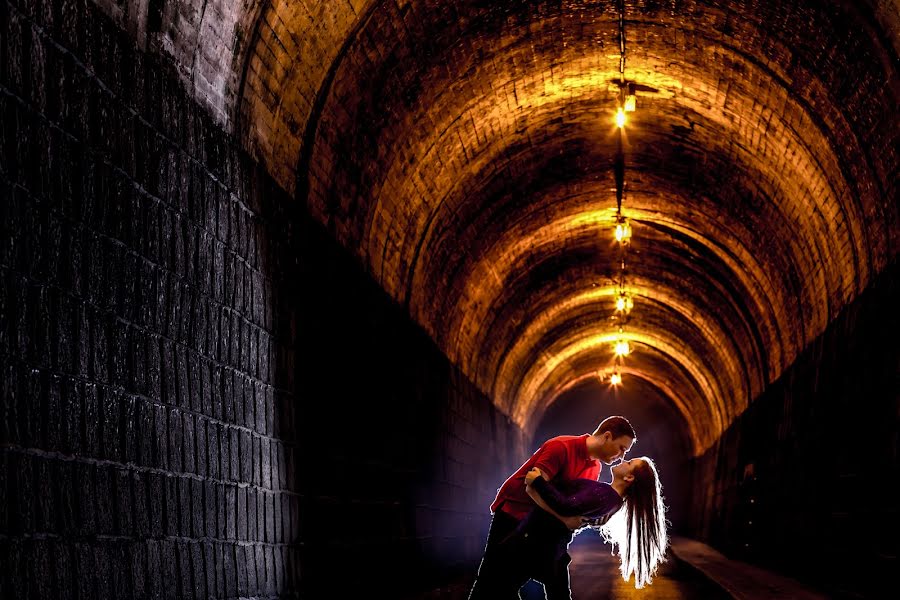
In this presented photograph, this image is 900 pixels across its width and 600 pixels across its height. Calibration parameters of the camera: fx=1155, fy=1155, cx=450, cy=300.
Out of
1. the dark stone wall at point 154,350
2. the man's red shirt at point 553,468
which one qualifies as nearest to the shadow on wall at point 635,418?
the dark stone wall at point 154,350

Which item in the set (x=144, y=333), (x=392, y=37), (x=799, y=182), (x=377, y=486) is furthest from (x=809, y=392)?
(x=144, y=333)

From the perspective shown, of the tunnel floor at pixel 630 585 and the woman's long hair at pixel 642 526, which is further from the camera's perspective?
the tunnel floor at pixel 630 585

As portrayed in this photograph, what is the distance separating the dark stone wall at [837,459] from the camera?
1118cm

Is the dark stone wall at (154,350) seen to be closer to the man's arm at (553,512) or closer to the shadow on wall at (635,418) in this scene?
the man's arm at (553,512)

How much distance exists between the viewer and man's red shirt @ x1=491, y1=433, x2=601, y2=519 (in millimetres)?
5980

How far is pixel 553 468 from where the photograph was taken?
19.6ft

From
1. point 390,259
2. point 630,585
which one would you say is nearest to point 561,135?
point 390,259

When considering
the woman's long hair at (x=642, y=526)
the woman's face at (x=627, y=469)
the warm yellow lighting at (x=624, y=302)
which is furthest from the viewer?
the warm yellow lighting at (x=624, y=302)

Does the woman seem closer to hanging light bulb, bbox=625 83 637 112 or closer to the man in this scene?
the man

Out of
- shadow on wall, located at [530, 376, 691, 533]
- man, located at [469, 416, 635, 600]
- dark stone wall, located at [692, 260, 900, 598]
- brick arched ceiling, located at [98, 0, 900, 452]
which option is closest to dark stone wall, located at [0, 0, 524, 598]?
brick arched ceiling, located at [98, 0, 900, 452]

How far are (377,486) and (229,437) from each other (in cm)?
504

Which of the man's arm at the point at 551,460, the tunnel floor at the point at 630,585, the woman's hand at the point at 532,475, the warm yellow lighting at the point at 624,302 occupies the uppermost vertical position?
the warm yellow lighting at the point at 624,302

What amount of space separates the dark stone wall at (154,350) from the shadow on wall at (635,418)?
1201 inches

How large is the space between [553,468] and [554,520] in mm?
265
